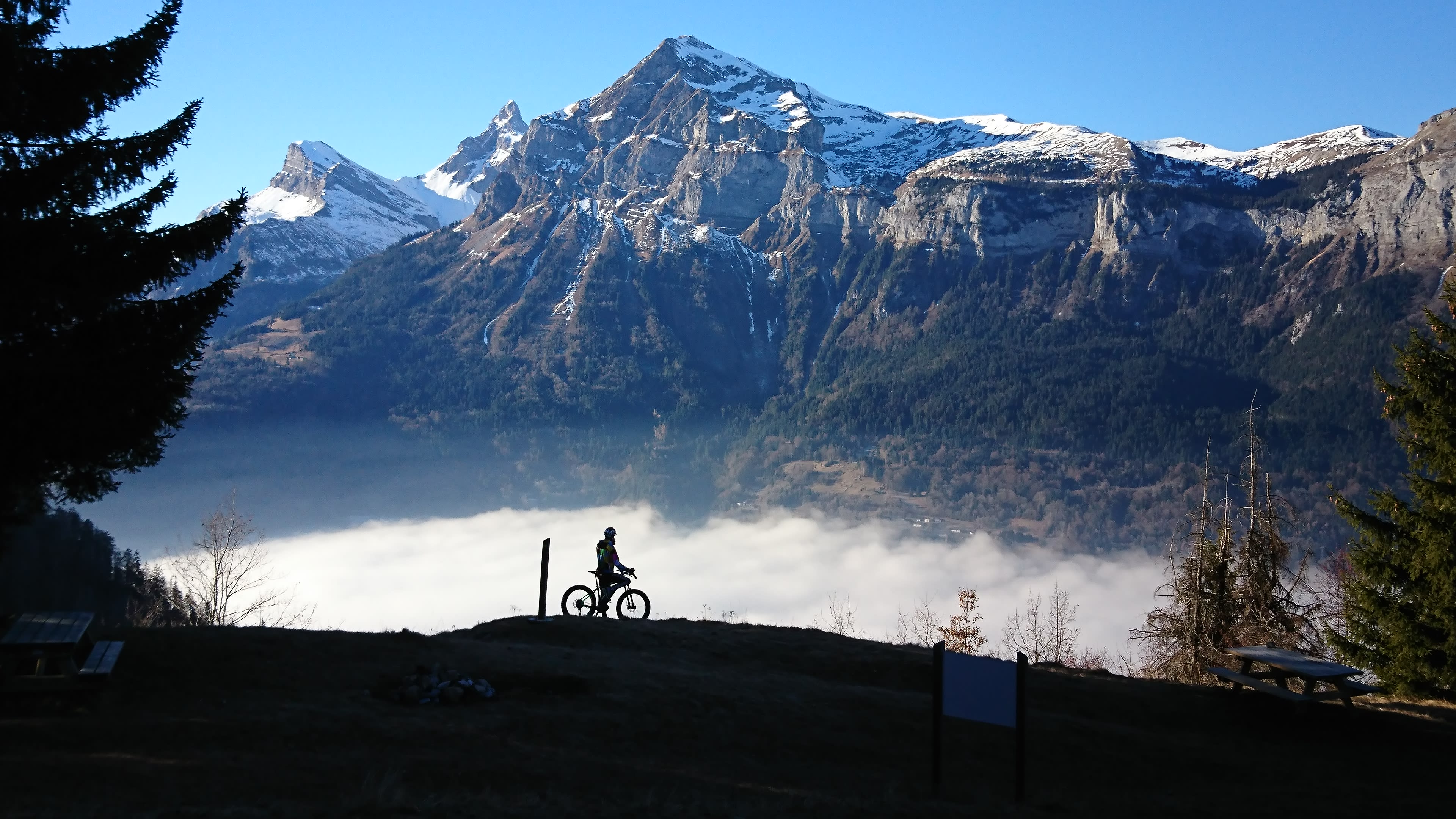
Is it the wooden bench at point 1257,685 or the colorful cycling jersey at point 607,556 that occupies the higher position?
the colorful cycling jersey at point 607,556

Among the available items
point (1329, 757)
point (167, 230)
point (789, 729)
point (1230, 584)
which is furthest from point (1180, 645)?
point (167, 230)

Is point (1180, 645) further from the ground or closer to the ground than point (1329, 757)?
further from the ground

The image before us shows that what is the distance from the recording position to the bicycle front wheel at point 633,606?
26.6m

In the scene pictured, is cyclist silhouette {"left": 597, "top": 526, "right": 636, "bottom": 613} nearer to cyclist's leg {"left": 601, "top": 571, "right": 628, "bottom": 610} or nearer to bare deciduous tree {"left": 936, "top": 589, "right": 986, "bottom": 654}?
cyclist's leg {"left": 601, "top": 571, "right": 628, "bottom": 610}

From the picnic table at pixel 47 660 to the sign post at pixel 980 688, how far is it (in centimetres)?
1118

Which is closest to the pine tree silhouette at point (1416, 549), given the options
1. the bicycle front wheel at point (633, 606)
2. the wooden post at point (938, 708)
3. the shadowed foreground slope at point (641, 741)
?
the shadowed foreground slope at point (641, 741)

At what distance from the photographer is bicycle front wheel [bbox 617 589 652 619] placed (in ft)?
87.2

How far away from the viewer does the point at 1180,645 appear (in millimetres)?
38062

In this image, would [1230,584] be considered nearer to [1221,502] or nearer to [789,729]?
[1221,502]

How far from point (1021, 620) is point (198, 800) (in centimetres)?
18734

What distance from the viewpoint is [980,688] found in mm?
13469

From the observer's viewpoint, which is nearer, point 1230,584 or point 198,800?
point 198,800

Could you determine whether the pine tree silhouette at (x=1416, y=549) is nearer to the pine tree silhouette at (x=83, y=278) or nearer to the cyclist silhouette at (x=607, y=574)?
the cyclist silhouette at (x=607, y=574)

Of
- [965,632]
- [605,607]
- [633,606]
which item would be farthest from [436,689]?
[965,632]
